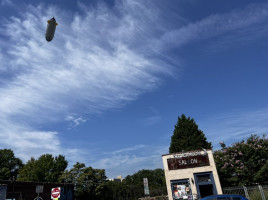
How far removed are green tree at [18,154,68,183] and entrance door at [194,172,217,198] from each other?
3541cm

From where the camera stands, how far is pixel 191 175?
22.3 m

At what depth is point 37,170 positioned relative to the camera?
47.9 metres

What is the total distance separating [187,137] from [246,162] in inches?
786

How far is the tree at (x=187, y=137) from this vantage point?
137 feet

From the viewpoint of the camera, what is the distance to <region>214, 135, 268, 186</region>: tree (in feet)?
73.1

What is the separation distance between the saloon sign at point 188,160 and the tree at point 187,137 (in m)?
18.6

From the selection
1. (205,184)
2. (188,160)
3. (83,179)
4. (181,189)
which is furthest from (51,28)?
(83,179)

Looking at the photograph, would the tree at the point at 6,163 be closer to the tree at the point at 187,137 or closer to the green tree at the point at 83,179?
the green tree at the point at 83,179

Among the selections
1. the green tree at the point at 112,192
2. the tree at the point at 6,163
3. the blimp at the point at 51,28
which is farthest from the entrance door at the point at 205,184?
the tree at the point at 6,163

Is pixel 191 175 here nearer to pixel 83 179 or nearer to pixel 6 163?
pixel 83 179

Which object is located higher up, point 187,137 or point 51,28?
point 51,28

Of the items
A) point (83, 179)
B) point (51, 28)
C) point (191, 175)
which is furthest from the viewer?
point (83, 179)

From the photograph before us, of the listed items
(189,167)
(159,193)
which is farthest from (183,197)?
(159,193)

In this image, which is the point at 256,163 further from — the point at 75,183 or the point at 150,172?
the point at 150,172
